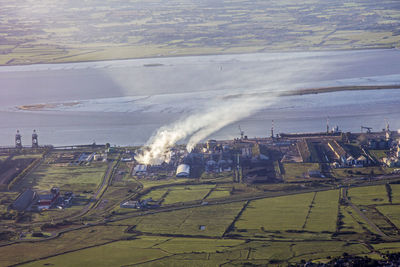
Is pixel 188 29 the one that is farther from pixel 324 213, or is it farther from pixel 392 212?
pixel 392 212

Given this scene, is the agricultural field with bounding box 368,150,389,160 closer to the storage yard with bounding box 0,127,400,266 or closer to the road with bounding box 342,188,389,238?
the storage yard with bounding box 0,127,400,266

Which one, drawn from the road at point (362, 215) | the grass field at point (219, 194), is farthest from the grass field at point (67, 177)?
the road at point (362, 215)

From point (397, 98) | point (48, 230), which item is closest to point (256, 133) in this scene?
point (397, 98)

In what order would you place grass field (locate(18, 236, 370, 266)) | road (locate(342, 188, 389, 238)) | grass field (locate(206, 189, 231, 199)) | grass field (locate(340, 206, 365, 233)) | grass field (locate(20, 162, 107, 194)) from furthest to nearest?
grass field (locate(20, 162, 107, 194)) < grass field (locate(206, 189, 231, 199)) < grass field (locate(340, 206, 365, 233)) < road (locate(342, 188, 389, 238)) < grass field (locate(18, 236, 370, 266))

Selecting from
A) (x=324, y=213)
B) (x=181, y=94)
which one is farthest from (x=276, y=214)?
(x=181, y=94)

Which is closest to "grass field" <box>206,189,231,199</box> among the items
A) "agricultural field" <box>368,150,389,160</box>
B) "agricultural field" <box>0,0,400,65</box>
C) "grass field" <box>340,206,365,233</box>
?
"grass field" <box>340,206,365,233</box>
